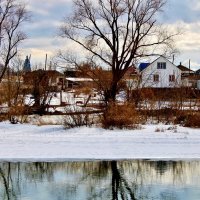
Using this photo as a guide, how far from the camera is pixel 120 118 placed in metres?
23.8

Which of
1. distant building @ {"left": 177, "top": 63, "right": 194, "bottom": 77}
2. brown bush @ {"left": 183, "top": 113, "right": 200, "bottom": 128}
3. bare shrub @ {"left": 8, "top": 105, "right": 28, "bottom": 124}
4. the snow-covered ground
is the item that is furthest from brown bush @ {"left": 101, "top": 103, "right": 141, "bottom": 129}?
distant building @ {"left": 177, "top": 63, "right": 194, "bottom": 77}

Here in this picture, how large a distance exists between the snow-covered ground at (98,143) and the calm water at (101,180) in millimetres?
Answer: 1344

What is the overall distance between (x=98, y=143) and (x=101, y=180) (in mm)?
6467

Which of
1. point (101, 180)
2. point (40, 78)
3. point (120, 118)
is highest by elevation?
point (40, 78)

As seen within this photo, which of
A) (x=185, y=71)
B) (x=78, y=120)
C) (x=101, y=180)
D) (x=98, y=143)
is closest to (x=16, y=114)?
(x=78, y=120)

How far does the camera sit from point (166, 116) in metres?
26.8

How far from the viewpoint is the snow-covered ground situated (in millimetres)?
17000

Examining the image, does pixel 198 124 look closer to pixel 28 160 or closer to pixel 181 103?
pixel 181 103

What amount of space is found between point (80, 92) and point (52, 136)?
1296cm

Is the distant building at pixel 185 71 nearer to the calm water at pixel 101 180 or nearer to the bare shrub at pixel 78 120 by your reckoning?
the bare shrub at pixel 78 120

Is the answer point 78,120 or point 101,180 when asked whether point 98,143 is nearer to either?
point 78,120

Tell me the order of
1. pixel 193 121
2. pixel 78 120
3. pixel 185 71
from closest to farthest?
pixel 78 120 → pixel 193 121 → pixel 185 71

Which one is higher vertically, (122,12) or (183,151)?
(122,12)

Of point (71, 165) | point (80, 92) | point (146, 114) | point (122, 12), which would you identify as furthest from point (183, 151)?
point (122, 12)
